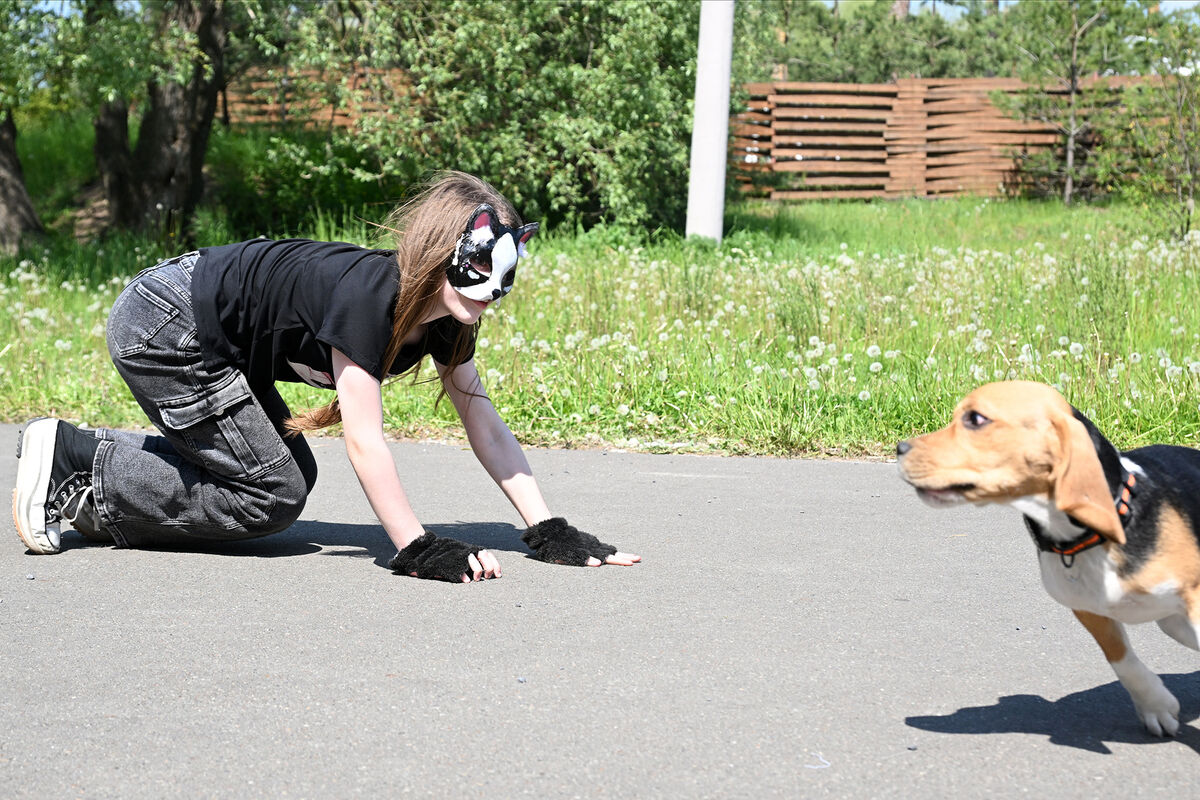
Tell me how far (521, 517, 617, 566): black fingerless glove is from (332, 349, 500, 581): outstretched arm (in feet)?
1.13

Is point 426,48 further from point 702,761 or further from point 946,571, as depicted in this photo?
point 702,761

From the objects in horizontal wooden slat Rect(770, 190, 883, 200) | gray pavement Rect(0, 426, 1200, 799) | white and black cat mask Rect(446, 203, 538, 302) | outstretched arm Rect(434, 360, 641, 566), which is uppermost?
horizontal wooden slat Rect(770, 190, 883, 200)

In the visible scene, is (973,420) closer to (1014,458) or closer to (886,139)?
(1014,458)

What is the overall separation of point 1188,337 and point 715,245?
15.9 ft

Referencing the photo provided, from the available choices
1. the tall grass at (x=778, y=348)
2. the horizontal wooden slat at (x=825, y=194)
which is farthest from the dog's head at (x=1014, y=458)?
the horizontal wooden slat at (x=825, y=194)

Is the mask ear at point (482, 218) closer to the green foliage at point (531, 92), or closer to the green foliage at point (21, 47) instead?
the green foliage at point (21, 47)

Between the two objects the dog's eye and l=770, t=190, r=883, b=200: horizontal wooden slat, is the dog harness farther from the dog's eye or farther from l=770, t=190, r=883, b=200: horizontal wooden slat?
l=770, t=190, r=883, b=200: horizontal wooden slat

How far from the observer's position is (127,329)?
177 inches

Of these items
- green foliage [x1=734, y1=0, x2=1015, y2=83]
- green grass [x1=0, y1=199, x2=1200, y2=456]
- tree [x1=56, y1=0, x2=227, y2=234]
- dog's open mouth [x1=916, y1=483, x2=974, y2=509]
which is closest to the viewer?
dog's open mouth [x1=916, y1=483, x2=974, y2=509]

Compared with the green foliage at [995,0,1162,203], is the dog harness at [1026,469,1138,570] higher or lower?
lower

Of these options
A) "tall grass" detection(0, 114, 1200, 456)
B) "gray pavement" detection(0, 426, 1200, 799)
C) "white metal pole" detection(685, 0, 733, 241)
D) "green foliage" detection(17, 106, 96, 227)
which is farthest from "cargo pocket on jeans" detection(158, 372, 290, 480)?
"green foliage" detection(17, 106, 96, 227)

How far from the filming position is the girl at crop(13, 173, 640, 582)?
4.14 meters

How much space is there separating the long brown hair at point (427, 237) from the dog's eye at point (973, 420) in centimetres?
189

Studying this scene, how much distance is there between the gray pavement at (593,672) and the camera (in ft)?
9.30
